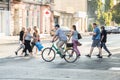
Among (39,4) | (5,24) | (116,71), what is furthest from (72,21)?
(116,71)

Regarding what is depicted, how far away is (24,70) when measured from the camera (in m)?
18.0

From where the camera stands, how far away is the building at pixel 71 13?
75812 mm

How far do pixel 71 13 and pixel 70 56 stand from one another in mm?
62107

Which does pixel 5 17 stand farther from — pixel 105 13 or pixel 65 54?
pixel 105 13

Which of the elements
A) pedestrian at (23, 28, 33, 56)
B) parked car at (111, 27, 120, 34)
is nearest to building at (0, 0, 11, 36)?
pedestrian at (23, 28, 33, 56)

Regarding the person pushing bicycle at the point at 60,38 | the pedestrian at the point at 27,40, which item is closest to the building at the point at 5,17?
the pedestrian at the point at 27,40

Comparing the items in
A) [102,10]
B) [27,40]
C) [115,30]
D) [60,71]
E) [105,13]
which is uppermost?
[102,10]

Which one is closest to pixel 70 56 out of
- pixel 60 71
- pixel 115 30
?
pixel 60 71

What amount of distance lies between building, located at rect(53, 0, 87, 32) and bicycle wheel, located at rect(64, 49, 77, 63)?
50.6 m

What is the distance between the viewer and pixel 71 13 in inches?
3314

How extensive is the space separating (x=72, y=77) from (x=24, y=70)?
270cm

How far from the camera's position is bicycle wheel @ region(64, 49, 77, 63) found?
22202 mm

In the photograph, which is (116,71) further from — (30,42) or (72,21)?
(72,21)

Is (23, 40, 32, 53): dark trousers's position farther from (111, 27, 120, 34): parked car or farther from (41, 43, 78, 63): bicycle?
(111, 27, 120, 34): parked car
